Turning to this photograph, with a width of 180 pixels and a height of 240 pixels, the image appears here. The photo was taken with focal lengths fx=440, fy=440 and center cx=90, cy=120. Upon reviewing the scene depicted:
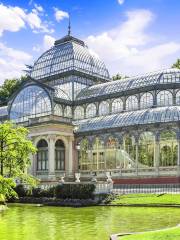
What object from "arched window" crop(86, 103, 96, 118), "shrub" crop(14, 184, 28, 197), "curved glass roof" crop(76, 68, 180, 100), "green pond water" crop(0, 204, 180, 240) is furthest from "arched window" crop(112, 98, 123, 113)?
"green pond water" crop(0, 204, 180, 240)

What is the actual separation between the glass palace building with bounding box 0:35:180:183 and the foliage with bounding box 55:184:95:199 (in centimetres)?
1293

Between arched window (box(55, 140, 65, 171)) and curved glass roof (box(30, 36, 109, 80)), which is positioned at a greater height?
curved glass roof (box(30, 36, 109, 80))

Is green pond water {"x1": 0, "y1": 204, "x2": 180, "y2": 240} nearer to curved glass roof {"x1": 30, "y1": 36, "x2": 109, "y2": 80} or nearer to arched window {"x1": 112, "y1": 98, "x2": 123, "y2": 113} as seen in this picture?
arched window {"x1": 112, "y1": 98, "x2": 123, "y2": 113}

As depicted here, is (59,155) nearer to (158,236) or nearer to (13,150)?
(13,150)

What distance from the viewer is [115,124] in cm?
5431

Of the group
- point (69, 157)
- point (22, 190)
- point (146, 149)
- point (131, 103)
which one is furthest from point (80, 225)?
point (131, 103)

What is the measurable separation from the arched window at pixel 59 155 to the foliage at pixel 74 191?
56.3 ft

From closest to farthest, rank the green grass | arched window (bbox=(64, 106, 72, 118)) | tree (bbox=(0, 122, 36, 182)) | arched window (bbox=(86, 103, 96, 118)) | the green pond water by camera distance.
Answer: the green grass < the green pond water < tree (bbox=(0, 122, 36, 182)) < arched window (bbox=(86, 103, 96, 118)) < arched window (bbox=(64, 106, 72, 118))

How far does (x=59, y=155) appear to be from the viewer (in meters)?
57.3

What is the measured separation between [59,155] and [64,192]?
1866cm

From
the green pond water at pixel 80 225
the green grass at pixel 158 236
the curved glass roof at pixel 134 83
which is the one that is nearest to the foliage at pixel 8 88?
the curved glass roof at pixel 134 83

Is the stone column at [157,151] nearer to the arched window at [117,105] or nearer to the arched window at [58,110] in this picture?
the arched window at [117,105]

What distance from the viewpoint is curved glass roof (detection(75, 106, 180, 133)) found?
5012cm

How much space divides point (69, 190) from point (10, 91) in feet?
177
